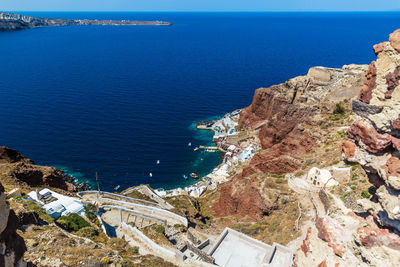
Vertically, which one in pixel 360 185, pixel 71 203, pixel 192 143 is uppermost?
pixel 360 185

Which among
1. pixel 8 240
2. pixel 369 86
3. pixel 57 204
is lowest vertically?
pixel 57 204

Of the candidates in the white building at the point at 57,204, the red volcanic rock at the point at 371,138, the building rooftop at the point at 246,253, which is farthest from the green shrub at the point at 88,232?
the red volcanic rock at the point at 371,138

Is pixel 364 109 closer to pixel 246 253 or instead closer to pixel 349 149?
pixel 349 149

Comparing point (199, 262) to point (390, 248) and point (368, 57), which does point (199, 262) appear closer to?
point (390, 248)

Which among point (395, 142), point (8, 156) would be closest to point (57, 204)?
point (8, 156)

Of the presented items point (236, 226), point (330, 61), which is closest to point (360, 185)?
point (236, 226)

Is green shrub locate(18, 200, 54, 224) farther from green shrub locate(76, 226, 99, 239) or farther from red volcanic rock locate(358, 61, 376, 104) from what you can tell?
red volcanic rock locate(358, 61, 376, 104)
